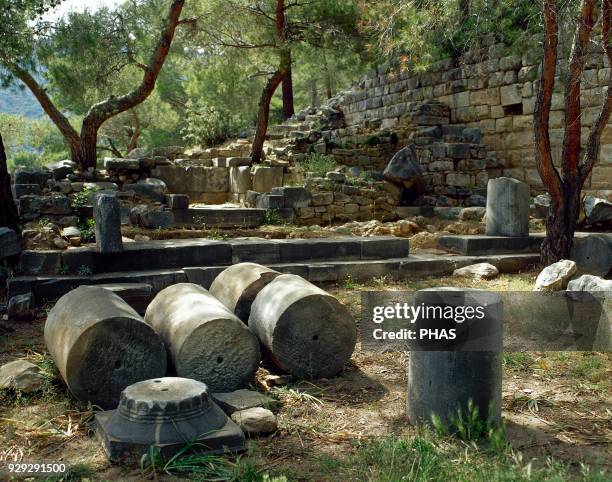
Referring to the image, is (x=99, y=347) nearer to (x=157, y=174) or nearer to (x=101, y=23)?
(x=157, y=174)

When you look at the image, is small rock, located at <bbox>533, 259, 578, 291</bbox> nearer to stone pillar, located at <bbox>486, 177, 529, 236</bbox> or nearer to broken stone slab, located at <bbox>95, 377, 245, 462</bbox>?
stone pillar, located at <bbox>486, 177, 529, 236</bbox>

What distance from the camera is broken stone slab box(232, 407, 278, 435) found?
13.3 ft

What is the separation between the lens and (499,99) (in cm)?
1527

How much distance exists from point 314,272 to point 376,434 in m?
4.37

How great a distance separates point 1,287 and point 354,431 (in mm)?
5382

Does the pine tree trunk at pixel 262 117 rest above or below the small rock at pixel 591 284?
above

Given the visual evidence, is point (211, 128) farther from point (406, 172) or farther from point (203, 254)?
point (203, 254)

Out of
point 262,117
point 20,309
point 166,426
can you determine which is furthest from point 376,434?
point 262,117

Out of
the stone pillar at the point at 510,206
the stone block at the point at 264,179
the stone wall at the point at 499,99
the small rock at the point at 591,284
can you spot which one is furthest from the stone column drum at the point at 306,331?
the stone wall at the point at 499,99

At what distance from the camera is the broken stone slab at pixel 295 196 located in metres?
12.2

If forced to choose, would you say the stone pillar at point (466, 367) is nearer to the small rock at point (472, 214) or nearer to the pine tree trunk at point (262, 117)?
the small rock at point (472, 214)

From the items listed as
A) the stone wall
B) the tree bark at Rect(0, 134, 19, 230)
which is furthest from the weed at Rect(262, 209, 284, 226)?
the stone wall

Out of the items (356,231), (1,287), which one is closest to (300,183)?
(356,231)

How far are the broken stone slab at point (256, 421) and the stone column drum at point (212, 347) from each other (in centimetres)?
60
